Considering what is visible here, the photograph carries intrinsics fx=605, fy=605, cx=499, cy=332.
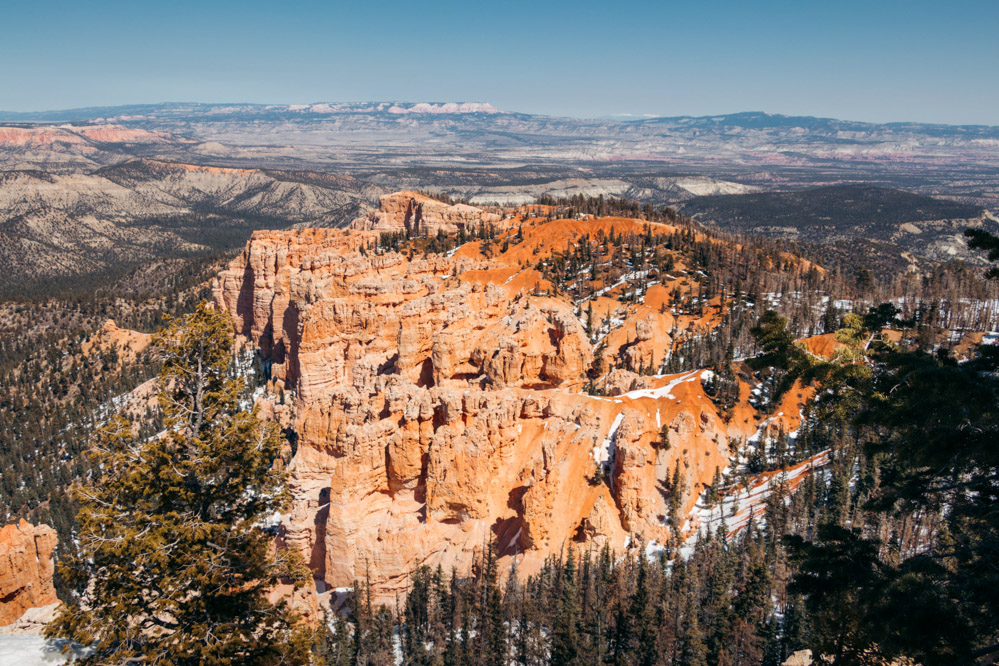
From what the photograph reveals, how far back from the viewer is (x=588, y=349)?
5497 centimetres

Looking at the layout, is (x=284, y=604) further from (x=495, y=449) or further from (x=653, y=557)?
(x=653, y=557)

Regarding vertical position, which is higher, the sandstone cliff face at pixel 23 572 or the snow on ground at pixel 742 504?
the sandstone cliff face at pixel 23 572

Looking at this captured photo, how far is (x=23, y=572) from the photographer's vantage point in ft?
83.7

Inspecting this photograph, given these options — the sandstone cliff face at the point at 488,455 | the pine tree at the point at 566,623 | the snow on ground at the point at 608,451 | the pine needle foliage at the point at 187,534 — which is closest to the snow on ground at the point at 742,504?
the sandstone cliff face at the point at 488,455

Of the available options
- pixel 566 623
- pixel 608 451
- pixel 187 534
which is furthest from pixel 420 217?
pixel 187 534

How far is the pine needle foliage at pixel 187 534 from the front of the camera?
13.2m

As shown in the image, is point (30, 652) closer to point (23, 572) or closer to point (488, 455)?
point (23, 572)

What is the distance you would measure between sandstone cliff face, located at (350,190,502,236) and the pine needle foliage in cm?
11966

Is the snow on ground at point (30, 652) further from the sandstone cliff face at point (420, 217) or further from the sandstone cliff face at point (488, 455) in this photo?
the sandstone cliff face at point (420, 217)

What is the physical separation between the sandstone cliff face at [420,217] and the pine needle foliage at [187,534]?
11966cm

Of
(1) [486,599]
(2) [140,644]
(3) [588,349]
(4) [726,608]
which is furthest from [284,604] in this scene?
(3) [588,349]

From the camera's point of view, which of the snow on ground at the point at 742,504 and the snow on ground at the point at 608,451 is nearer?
the snow on ground at the point at 608,451

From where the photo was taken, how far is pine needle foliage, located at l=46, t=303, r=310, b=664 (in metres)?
13.2

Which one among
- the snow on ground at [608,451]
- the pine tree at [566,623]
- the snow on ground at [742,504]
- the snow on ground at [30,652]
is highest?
the snow on ground at [30,652]
